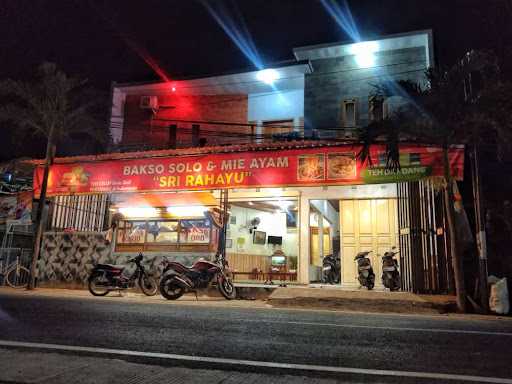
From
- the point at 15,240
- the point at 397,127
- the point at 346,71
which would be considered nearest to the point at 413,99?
the point at 397,127

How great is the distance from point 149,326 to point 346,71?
44.2 ft

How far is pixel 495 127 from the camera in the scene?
10.3 metres

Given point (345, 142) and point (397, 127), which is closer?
point (397, 127)

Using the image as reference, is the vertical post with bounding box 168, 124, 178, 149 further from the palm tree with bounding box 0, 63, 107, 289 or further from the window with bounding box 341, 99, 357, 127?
the window with bounding box 341, 99, 357, 127

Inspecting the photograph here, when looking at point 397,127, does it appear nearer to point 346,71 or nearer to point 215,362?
point 346,71

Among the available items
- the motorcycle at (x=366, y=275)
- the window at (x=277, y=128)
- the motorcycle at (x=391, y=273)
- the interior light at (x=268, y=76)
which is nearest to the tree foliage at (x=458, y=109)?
the motorcycle at (x=391, y=273)

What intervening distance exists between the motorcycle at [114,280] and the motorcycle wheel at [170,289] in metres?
1.70

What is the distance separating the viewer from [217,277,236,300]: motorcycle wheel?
1204 cm

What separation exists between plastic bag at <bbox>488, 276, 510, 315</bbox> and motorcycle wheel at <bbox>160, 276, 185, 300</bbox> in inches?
304

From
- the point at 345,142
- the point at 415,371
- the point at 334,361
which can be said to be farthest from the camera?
the point at 345,142

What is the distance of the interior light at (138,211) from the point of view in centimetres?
1560

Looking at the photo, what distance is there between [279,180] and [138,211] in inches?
223

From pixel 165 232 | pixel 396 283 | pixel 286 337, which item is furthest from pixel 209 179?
pixel 286 337

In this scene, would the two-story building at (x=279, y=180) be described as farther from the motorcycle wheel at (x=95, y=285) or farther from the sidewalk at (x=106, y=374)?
the sidewalk at (x=106, y=374)
